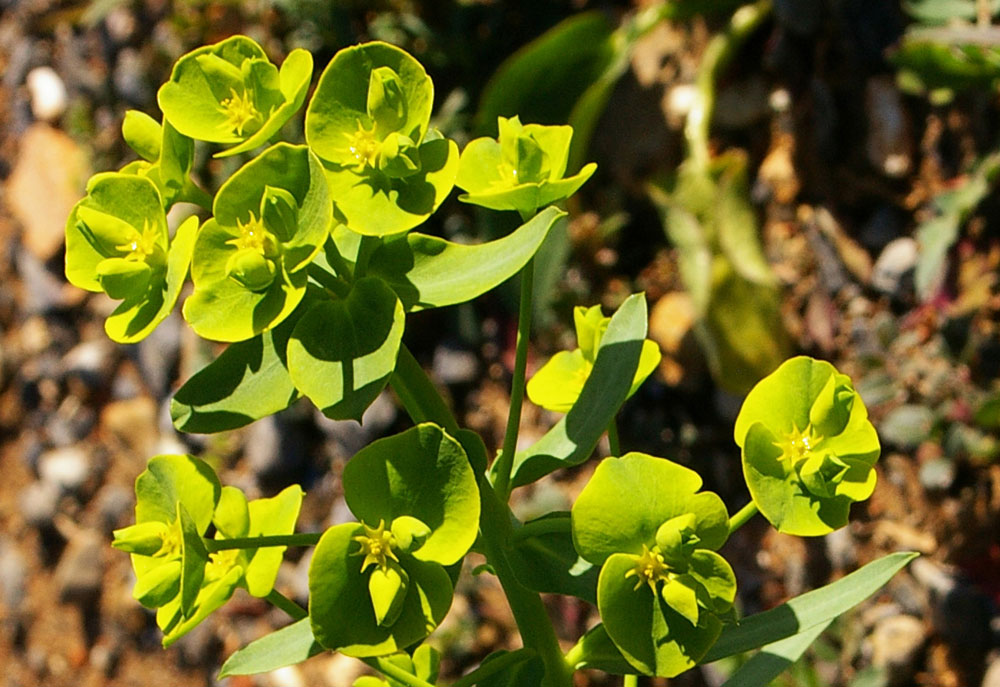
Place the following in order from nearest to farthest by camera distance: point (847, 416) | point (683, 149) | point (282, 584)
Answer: point (847, 416) < point (683, 149) < point (282, 584)

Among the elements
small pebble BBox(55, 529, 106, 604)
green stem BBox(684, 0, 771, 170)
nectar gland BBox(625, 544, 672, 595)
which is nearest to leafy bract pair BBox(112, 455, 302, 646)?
nectar gland BBox(625, 544, 672, 595)

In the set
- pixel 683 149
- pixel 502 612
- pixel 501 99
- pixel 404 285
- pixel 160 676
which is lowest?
pixel 160 676

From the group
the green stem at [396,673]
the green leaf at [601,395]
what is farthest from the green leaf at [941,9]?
the green stem at [396,673]

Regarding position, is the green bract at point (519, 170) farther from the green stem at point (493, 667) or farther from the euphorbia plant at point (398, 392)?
the green stem at point (493, 667)

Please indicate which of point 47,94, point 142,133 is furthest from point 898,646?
point 47,94

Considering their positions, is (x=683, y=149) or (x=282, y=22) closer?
(x=683, y=149)

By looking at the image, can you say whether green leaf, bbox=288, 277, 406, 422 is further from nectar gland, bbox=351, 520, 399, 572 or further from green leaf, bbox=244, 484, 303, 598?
green leaf, bbox=244, 484, 303, 598

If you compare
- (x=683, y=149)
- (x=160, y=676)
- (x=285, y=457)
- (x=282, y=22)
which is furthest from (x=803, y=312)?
(x=160, y=676)

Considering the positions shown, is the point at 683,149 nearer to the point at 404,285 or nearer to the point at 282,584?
the point at 282,584
